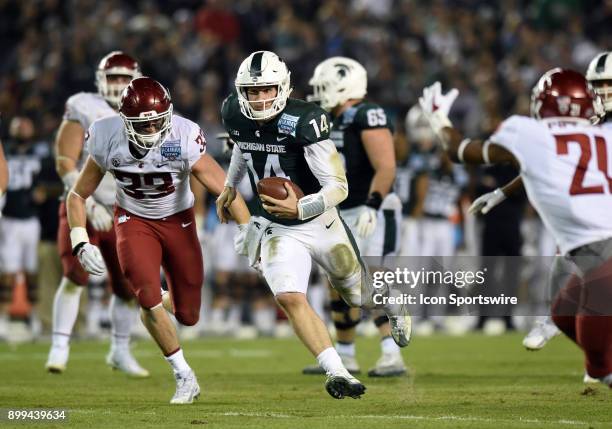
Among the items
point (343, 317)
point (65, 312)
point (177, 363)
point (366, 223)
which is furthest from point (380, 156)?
point (65, 312)

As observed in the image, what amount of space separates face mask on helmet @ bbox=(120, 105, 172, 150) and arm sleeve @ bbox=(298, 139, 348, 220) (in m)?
0.84

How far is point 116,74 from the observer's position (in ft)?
Answer: 28.6

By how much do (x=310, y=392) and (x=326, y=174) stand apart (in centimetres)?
158

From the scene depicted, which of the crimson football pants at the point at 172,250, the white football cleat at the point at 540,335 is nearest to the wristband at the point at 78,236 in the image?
the crimson football pants at the point at 172,250

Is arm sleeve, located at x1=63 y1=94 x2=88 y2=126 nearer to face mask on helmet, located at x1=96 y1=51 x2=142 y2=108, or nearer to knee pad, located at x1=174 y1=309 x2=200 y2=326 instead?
face mask on helmet, located at x1=96 y1=51 x2=142 y2=108

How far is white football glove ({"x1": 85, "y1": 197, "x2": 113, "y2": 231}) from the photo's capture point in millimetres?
8422

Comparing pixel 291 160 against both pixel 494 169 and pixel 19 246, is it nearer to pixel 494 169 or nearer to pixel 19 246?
pixel 494 169

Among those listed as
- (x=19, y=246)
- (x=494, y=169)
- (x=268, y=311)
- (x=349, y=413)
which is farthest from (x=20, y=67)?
(x=349, y=413)

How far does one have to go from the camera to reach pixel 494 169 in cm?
1236

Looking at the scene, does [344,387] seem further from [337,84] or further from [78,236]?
[337,84]

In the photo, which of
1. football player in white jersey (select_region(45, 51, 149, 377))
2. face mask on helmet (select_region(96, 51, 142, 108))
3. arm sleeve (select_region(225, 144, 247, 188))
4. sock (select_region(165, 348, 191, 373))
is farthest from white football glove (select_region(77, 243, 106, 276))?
face mask on helmet (select_region(96, 51, 142, 108))

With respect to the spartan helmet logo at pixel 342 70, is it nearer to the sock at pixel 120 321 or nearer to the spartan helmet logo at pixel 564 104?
the sock at pixel 120 321

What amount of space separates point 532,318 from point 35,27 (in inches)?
308

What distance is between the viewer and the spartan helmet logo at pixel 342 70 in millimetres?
8766
